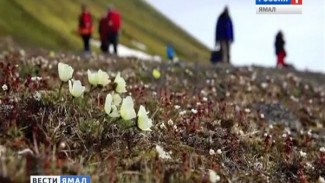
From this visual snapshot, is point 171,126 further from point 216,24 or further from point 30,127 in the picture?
point 216,24

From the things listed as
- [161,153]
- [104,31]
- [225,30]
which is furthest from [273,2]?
[104,31]

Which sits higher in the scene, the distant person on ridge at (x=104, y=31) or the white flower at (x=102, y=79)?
the distant person on ridge at (x=104, y=31)

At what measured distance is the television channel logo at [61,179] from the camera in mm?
4398

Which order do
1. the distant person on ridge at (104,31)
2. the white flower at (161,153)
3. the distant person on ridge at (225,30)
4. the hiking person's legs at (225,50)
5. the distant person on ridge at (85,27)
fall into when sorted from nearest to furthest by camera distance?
1. the white flower at (161,153)
2. the distant person on ridge at (225,30)
3. the hiking person's legs at (225,50)
4. the distant person on ridge at (104,31)
5. the distant person on ridge at (85,27)

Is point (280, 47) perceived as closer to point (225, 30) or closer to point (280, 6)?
point (225, 30)

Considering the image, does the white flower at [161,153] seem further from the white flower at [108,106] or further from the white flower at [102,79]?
the white flower at [102,79]

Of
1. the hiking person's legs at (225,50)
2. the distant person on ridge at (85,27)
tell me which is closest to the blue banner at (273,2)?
the hiking person's legs at (225,50)

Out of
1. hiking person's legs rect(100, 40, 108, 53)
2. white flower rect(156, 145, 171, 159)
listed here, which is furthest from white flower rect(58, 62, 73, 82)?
hiking person's legs rect(100, 40, 108, 53)

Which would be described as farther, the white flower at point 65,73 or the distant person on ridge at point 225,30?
the distant person on ridge at point 225,30

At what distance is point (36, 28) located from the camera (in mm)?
111875

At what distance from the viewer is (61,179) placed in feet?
15.0

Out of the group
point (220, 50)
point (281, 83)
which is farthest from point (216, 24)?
point (281, 83)

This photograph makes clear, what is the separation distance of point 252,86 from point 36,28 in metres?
99.4

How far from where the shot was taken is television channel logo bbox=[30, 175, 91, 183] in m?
4.40
